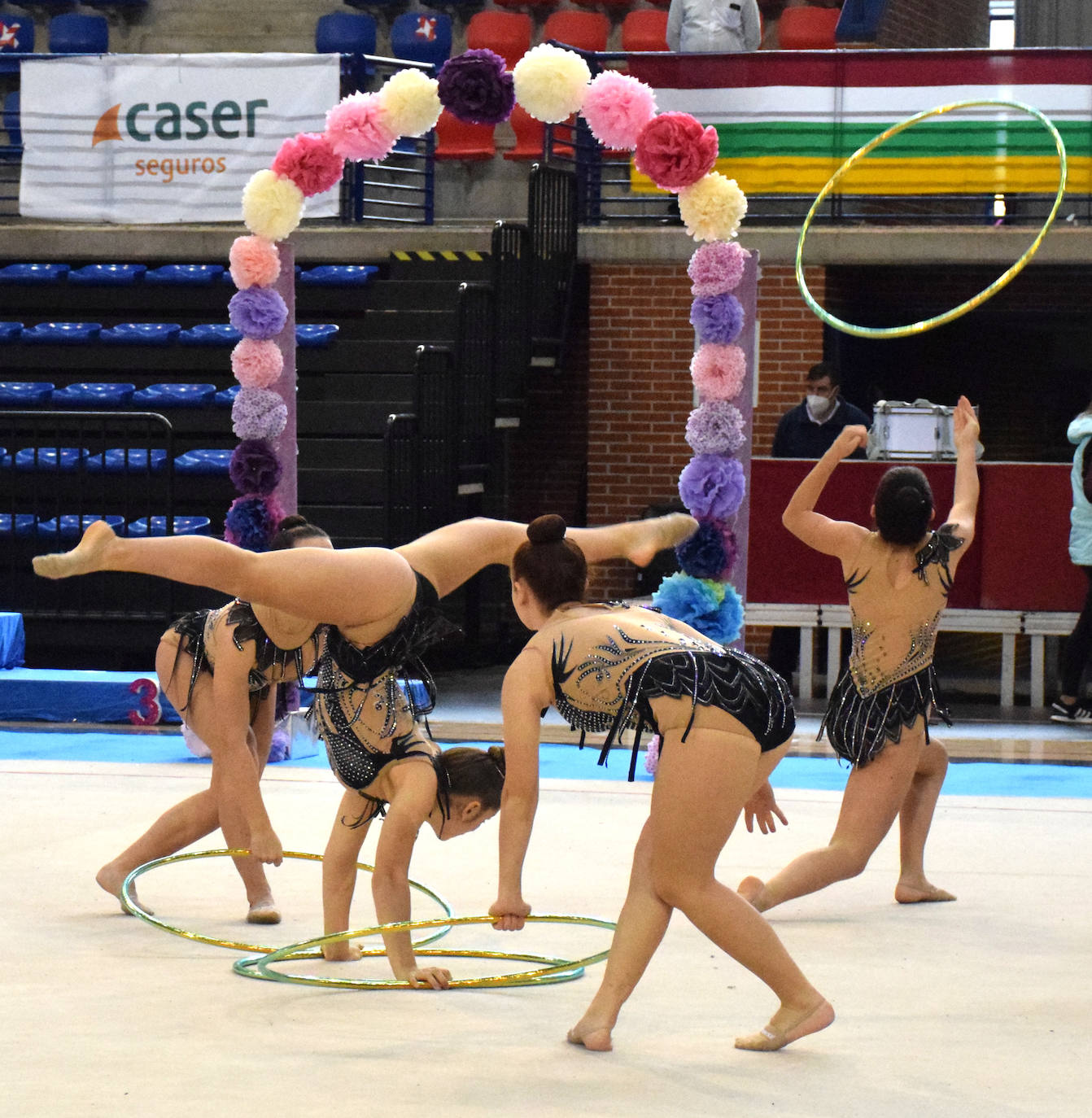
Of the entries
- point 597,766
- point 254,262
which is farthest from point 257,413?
point 597,766

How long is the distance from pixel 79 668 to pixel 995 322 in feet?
26.2

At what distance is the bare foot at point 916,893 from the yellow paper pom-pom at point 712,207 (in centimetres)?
346

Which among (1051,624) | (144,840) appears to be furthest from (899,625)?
(1051,624)

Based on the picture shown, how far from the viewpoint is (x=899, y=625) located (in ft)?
19.8

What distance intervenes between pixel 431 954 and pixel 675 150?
4296 mm

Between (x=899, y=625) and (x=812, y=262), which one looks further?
(x=812, y=262)

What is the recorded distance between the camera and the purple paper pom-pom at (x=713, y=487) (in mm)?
8633

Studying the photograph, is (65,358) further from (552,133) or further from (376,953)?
(376,953)

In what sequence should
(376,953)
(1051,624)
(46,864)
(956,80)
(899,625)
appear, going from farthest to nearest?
(956,80), (1051,624), (46,864), (899,625), (376,953)

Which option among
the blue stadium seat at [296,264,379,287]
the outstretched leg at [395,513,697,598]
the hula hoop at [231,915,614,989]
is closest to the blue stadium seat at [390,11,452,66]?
the blue stadium seat at [296,264,379,287]

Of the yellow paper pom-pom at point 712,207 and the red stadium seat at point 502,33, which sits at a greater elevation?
the red stadium seat at point 502,33

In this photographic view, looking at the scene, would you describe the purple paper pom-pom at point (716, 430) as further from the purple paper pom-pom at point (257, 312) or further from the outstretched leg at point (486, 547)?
the outstretched leg at point (486, 547)

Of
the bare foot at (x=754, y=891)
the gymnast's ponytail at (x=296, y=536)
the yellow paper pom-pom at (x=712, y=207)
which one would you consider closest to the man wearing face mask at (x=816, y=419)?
the yellow paper pom-pom at (x=712, y=207)

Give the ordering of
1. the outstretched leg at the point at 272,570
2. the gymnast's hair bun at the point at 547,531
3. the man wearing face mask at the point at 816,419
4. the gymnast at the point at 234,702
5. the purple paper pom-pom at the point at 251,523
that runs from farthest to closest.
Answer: the man wearing face mask at the point at 816,419
the purple paper pom-pom at the point at 251,523
the gymnast at the point at 234,702
the gymnast's hair bun at the point at 547,531
the outstretched leg at the point at 272,570
